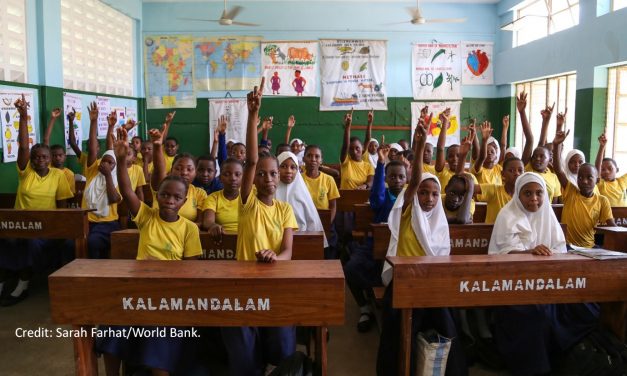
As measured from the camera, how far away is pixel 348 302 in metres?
3.86

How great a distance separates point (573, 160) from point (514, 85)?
4723mm

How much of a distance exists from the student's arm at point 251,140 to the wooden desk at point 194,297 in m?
0.57

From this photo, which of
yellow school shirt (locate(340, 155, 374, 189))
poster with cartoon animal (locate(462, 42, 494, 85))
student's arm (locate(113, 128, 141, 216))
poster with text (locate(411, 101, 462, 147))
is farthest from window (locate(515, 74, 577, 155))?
student's arm (locate(113, 128, 141, 216))

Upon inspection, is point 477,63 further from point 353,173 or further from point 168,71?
point 168,71

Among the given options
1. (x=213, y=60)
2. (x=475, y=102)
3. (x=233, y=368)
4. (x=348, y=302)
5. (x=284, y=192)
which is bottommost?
(x=348, y=302)

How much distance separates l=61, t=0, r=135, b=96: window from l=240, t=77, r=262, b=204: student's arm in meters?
4.73

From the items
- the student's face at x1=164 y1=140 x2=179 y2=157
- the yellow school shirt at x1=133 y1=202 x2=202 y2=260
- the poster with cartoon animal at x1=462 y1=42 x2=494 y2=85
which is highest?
the poster with cartoon animal at x1=462 y1=42 x2=494 y2=85

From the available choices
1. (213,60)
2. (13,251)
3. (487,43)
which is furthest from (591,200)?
(213,60)

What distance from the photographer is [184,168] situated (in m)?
3.32

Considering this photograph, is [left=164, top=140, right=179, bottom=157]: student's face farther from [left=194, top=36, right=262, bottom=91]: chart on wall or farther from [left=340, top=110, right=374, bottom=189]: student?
[left=194, top=36, right=262, bottom=91]: chart on wall

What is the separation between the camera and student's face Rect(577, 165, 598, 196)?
3.50 m

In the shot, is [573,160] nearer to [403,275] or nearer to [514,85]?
[403,275]

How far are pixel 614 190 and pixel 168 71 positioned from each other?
7.24 metres

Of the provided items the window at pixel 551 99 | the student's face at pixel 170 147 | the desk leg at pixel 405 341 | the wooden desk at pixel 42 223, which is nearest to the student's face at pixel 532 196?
the desk leg at pixel 405 341
